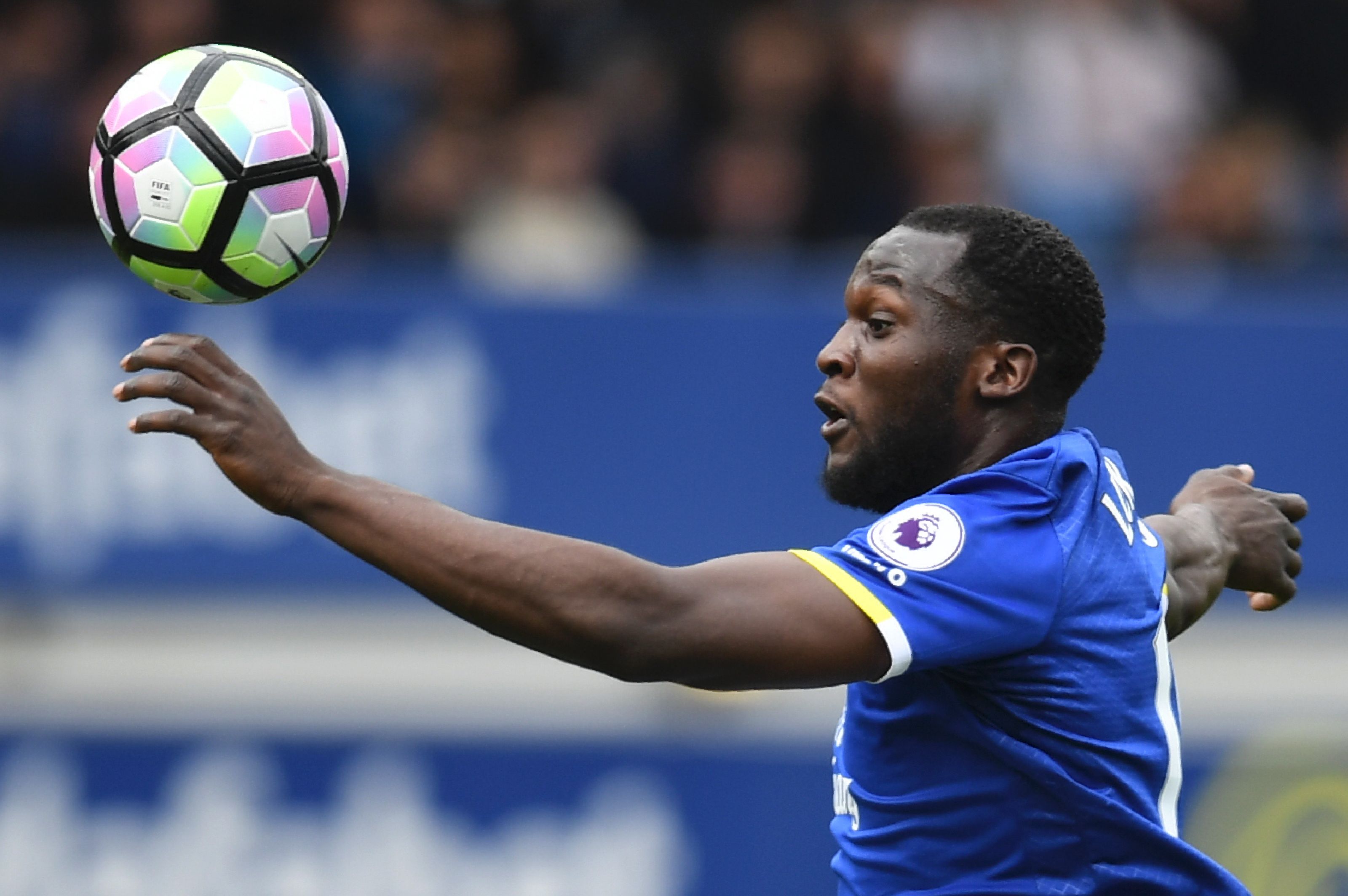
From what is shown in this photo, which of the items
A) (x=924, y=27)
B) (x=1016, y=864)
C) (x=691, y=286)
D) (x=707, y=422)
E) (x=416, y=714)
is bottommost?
(x=1016, y=864)

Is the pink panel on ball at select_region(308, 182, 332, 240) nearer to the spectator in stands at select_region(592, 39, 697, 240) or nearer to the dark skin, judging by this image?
the dark skin

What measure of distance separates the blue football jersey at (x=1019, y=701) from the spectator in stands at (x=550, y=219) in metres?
5.48

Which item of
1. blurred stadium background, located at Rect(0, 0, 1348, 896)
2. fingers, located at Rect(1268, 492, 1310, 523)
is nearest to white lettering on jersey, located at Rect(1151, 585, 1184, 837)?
fingers, located at Rect(1268, 492, 1310, 523)

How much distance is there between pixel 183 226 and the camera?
12.9ft

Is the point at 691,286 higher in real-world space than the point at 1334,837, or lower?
higher

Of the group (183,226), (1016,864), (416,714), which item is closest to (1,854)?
(416,714)

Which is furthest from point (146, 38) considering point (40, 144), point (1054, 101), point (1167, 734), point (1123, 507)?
point (1167, 734)

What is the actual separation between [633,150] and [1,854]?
4.46 metres

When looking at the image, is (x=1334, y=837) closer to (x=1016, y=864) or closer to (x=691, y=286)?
(x=691, y=286)

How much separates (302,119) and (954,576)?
172 cm

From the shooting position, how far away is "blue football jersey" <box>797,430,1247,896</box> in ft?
11.5

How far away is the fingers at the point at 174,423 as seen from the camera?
3312 millimetres

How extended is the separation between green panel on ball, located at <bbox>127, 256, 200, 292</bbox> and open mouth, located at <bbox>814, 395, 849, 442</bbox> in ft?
4.27

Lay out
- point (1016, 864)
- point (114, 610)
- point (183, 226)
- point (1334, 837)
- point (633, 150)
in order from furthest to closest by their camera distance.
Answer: point (633, 150) < point (114, 610) < point (1334, 837) < point (183, 226) < point (1016, 864)
